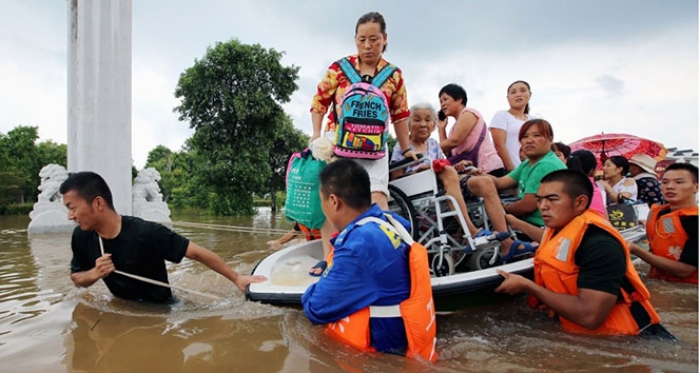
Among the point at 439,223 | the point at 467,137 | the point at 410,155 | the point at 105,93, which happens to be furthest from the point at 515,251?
the point at 105,93

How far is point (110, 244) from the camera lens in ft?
9.59

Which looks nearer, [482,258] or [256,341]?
[256,341]

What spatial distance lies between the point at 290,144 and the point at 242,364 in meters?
20.2

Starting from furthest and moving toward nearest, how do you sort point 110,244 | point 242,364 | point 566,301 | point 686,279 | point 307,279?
point 686,279 → point 307,279 → point 110,244 → point 566,301 → point 242,364

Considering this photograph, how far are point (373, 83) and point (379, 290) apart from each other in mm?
2035

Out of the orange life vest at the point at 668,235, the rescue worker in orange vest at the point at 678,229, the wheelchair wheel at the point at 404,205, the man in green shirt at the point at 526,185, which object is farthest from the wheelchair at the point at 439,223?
the orange life vest at the point at 668,235

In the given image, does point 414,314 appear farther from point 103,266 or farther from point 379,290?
point 103,266

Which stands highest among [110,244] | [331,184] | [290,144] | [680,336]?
[290,144]

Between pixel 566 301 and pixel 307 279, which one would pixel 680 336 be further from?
pixel 307 279

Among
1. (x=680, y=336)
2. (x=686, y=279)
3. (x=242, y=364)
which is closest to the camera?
(x=242, y=364)

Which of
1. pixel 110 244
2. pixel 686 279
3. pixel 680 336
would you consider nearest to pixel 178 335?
pixel 110 244

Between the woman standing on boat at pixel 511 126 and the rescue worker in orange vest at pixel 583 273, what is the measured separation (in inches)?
74.5

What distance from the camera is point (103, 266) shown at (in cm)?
277

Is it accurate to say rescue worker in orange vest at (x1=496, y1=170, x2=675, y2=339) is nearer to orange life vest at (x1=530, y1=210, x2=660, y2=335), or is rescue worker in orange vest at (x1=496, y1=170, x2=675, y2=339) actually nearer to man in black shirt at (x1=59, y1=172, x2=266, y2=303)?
orange life vest at (x1=530, y1=210, x2=660, y2=335)
